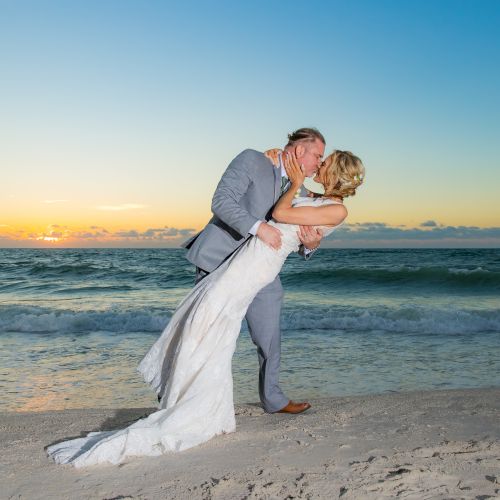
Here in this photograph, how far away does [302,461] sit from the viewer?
3.24m

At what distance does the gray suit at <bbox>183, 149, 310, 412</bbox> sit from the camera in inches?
148

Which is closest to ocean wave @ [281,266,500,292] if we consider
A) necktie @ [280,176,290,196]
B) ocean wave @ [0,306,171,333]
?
ocean wave @ [0,306,171,333]

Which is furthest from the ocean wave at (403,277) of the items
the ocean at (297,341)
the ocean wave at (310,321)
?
the ocean wave at (310,321)

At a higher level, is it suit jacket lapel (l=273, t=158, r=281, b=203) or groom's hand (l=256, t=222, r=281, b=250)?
suit jacket lapel (l=273, t=158, r=281, b=203)

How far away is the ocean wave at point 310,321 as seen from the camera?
11.5 m

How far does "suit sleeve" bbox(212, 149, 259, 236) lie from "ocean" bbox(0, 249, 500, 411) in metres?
2.73

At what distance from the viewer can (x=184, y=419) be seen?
3.49 metres

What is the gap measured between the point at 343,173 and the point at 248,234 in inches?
27.6

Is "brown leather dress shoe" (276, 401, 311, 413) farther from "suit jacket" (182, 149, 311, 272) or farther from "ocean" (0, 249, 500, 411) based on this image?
"ocean" (0, 249, 500, 411)

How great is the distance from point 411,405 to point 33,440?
2.75 metres

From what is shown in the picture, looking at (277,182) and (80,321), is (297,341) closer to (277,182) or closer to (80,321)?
(80,321)

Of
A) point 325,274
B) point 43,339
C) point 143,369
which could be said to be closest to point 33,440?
point 143,369

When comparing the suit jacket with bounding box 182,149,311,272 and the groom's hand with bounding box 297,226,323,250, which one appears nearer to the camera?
the groom's hand with bounding box 297,226,323,250

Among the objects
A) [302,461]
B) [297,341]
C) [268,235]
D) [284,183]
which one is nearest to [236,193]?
[268,235]
